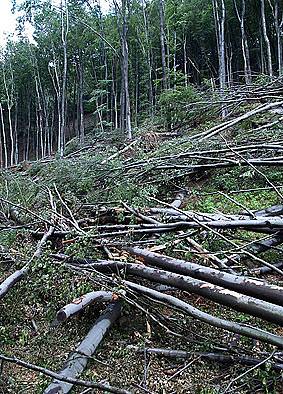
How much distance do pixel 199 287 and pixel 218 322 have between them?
0.25 m

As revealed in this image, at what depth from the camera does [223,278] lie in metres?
2.15

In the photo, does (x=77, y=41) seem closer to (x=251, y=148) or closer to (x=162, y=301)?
(x=251, y=148)

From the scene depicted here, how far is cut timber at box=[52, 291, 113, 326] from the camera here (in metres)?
2.24

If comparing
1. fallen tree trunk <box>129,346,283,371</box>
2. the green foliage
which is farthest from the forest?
the green foliage

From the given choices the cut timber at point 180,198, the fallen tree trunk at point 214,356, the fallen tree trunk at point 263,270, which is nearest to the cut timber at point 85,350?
the fallen tree trunk at point 214,356

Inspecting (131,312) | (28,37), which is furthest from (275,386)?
(28,37)

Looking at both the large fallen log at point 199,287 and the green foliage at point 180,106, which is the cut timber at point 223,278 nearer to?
the large fallen log at point 199,287

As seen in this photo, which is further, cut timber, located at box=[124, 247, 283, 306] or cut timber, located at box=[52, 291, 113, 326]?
cut timber, located at box=[52, 291, 113, 326]

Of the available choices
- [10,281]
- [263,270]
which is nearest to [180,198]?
[263,270]

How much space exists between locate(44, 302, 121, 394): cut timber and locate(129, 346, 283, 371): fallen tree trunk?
0.25 metres

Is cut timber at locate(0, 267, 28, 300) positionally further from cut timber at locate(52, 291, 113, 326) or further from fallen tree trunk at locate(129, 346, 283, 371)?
fallen tree trunk at locate(129, 346, 283, 371)

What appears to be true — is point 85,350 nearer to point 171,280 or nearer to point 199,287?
point 171,280

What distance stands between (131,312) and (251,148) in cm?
252

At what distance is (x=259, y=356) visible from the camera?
6.79 ft
